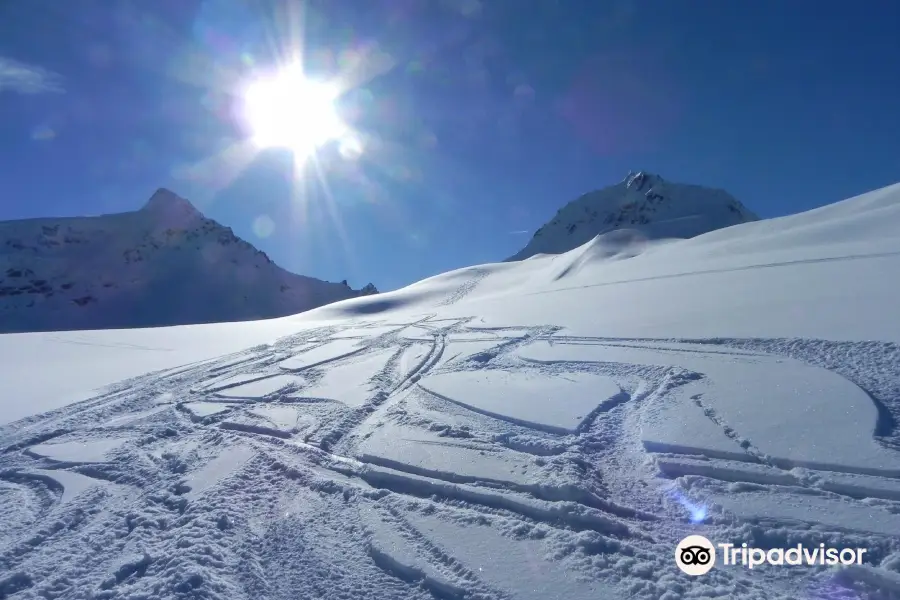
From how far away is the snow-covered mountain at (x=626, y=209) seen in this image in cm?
10025

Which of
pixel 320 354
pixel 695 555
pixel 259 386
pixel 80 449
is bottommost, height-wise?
pixel 80 449

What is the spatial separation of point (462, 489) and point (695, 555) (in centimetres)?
159

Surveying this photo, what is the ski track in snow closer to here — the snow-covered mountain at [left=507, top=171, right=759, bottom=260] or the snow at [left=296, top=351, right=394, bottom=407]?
the snow at [left=296, top=351, right=394, bottom=407]

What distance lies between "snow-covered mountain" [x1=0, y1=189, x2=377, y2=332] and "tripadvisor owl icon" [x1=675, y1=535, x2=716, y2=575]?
105670 millimetres

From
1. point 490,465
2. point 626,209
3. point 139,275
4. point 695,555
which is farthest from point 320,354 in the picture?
point 626,209

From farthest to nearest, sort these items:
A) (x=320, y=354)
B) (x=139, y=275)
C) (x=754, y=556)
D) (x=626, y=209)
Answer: (x=626, y=209), (x=139, y=275), (x=320, y=354), (x=754, y=556)

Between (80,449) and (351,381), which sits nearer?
(80,449)

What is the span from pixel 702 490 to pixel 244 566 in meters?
3.16

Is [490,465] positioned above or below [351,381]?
below

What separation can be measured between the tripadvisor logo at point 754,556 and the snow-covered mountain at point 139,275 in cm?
10573

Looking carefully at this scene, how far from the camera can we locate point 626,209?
12612cm

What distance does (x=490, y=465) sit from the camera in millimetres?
3854

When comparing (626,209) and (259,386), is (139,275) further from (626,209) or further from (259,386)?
(259,386)

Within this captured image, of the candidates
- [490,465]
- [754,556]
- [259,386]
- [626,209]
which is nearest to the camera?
[754,556]
